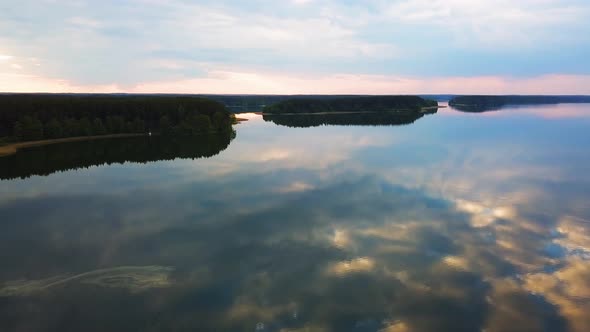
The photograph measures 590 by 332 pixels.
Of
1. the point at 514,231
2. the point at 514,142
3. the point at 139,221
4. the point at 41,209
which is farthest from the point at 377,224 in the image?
the point at 514,142

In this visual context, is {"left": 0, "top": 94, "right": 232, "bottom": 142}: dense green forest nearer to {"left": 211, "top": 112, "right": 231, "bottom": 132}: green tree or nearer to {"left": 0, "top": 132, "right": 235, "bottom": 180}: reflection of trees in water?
{"left": 211, "top": 112, "right": 231, "bottom": 132}: green tree

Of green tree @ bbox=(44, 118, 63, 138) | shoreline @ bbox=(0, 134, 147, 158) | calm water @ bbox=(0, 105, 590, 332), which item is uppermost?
green tree @ bbox=(44, 118, 63, 138)

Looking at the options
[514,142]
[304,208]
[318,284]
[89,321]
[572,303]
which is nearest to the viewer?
[89,321]

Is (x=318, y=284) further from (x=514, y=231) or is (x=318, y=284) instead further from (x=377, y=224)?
(x=514, y=231)

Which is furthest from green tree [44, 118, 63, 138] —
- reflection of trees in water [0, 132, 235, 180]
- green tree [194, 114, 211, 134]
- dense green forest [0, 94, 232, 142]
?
green tree [194, 114, 211, 134]

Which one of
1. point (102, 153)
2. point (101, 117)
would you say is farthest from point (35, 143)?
point (101, 117)
